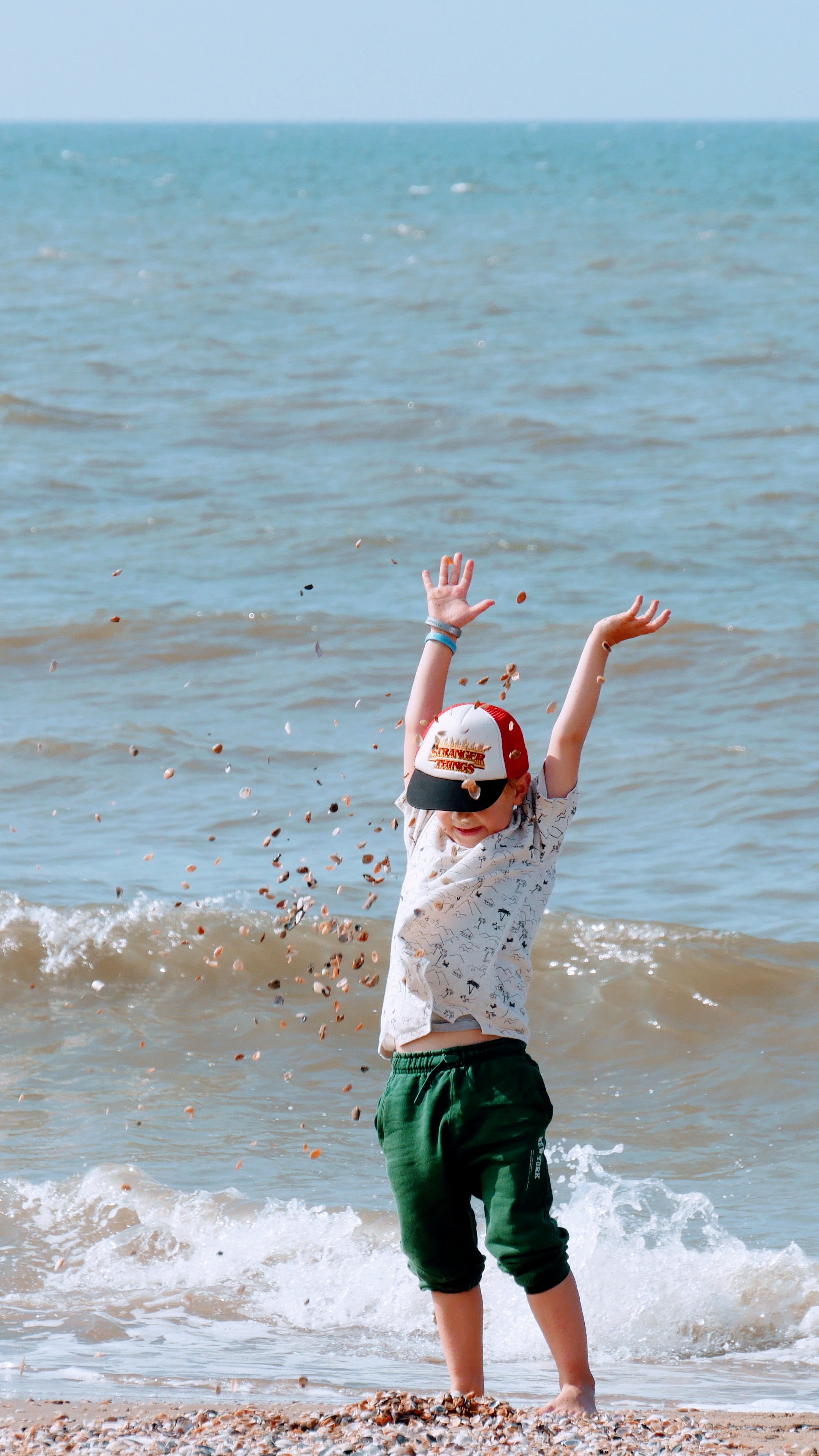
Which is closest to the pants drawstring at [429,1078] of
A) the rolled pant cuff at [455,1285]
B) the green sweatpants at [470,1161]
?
the green sweatpants at [470,1161]

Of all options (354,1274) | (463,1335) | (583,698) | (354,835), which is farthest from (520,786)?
(354,835)

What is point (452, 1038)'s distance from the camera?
328cm

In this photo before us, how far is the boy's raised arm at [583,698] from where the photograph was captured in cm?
343

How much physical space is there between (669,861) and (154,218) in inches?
1698

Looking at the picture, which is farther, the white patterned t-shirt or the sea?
the sea

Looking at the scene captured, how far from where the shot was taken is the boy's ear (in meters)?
3.41

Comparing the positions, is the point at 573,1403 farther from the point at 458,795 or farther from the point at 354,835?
the point at 354,835

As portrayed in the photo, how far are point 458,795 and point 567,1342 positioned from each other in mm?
1093

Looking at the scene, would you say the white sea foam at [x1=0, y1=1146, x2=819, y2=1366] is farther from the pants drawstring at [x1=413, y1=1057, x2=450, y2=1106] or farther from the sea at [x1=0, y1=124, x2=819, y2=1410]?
the pants drawstring at [x1=413, y1=1057, x2=450, y2=1106]

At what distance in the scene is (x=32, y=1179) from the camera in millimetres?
5078

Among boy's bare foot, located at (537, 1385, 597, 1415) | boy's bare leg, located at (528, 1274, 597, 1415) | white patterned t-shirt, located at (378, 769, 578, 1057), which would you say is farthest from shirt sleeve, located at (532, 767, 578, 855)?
boy's bare foot, located at (537, 1385, 597, 1415)

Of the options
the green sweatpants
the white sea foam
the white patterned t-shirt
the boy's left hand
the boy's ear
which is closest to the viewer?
the green sweatpants

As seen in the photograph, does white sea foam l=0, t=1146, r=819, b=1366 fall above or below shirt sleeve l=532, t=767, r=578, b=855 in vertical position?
below

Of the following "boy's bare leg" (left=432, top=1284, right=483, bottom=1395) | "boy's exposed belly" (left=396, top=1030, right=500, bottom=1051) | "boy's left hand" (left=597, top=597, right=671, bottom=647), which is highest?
"boy's left hand" (left=597, top=597, right=671, bottom=647)
